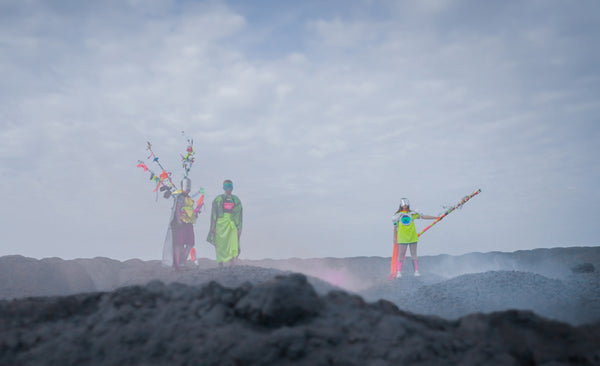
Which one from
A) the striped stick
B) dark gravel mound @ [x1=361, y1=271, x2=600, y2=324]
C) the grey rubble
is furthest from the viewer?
the striped stick

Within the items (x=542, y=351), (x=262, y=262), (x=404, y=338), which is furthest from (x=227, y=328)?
(x=262, y=262)

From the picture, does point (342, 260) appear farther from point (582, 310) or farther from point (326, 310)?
point (326, 310)

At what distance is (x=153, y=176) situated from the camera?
41.6 feet

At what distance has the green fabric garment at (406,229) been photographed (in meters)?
12.1

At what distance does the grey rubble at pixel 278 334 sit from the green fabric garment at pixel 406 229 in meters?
7.76

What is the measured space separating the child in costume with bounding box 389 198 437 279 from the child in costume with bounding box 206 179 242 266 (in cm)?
416

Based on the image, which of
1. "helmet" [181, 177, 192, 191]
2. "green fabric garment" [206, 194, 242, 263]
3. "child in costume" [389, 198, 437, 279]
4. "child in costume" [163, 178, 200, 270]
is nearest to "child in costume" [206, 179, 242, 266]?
"green fabric garment" [206, 194, 242, 263]

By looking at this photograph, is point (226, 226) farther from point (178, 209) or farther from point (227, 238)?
point (178, 209)

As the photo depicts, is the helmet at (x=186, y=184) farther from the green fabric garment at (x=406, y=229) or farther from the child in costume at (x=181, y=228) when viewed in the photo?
the green fabric garment at (x=406, y=229)

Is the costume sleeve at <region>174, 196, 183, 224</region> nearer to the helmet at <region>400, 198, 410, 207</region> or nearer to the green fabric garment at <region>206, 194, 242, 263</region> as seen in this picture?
the green fabric garment at <region>206, 194, 242, 263</region>

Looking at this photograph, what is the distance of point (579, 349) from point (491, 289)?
5500 millimetres

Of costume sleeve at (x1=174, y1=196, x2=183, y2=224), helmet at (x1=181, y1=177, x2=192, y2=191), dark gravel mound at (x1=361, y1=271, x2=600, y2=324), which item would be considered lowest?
dark gravel mound at (x1=361, y1=271, x2=600, y2=324)

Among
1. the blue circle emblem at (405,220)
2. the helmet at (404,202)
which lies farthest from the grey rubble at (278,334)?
the helmet at (404,202)

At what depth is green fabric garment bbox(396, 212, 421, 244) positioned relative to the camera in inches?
476
